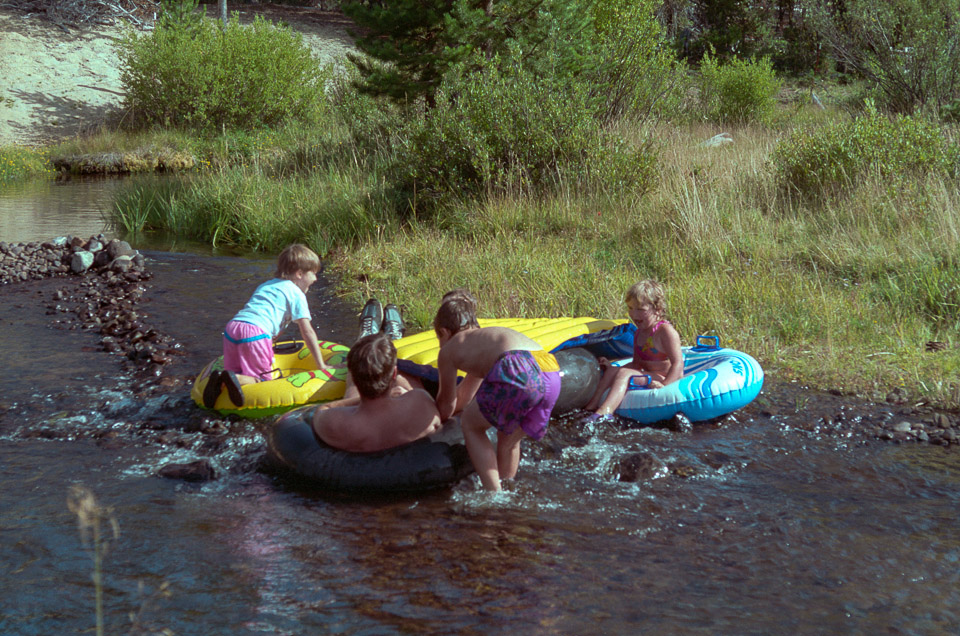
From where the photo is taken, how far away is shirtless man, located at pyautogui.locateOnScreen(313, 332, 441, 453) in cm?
445

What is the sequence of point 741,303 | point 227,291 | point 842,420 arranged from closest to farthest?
point 842,420 < point 741,303 < point 227,291

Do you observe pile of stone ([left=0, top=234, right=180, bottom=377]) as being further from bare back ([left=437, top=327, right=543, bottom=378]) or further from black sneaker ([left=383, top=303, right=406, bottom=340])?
bare back ([left=437, top=327, right=543, bottom=378])

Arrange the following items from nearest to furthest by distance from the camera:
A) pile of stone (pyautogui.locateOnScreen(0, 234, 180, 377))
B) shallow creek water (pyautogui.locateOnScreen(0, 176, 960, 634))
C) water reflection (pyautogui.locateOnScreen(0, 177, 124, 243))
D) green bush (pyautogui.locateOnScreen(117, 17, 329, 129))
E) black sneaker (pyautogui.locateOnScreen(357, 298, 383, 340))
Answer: shallow creek water (pyautogui.locateOnScreen(0, 176, 960, 634)) < black sneaker (pyautogui.locateOnScreen(357, 298, 383, 340)) < pile of stone (pyautogui.locateOnScreen(0, 234, 180, 377)) < water reflection (pyautogui.locateOnScreen(0, 177, 124, 243)) < green bush (pyautogui.locateOnScreen(117, 17, 329, 129))

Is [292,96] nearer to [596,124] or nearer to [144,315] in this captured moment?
[596,124]

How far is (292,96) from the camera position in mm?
23703

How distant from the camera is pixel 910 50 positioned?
46.8 feet

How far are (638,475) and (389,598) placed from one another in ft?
5.83

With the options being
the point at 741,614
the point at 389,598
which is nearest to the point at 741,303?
the point at 741,614

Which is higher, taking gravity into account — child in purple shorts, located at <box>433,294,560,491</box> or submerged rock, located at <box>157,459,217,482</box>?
child in purple shorts, located at <box>433,294,560,491</box>

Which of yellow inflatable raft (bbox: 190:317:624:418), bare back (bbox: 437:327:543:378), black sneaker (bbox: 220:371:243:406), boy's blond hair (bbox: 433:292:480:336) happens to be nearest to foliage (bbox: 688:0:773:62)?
yellow inflatable raft (bbox: 190:317:624:418)

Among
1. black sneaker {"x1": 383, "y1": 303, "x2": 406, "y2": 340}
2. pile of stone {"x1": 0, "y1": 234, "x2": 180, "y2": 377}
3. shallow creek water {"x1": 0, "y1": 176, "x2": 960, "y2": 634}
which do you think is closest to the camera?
shallow creek water {"x1": 0, "y1": 176, "x2": 960, "y2": 634}

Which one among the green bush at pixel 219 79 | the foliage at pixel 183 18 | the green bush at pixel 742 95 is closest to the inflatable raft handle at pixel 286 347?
the green bush at pixel 742 95

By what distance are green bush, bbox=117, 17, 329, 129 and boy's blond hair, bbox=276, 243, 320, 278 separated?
1745cm

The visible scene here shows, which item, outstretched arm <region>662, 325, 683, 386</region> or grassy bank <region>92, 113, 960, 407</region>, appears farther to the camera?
grassy bank <region>92, 113, 960, 407</region>
